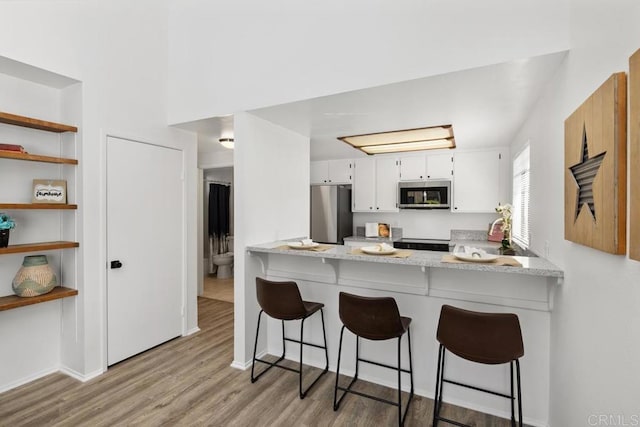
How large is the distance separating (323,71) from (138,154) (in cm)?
199

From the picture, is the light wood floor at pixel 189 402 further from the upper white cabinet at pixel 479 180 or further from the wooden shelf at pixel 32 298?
the upper white cabinet at pixel 479 180

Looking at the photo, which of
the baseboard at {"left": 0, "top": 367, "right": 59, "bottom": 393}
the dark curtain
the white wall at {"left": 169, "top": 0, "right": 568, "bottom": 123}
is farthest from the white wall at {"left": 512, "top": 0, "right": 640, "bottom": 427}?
the dark curtain

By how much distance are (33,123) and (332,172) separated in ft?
12.8

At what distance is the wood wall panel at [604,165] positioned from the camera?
1027 mm

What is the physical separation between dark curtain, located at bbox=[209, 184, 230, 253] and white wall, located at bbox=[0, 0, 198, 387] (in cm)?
362

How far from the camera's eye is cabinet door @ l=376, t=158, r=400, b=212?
489cm

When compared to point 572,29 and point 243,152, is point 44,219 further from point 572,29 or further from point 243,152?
point 572,29

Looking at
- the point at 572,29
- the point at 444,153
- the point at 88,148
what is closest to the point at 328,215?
the point at 444,153

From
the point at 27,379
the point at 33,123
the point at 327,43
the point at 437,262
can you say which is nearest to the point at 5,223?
the point at 33,123

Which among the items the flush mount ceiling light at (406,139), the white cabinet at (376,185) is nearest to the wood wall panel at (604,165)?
the flush mount ceiling light at (406,139)

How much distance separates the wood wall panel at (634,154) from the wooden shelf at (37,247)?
3.41 m

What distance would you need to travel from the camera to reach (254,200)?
9.47 ft

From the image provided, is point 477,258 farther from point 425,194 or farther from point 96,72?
point 96,72

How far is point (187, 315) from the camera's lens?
3.52m
